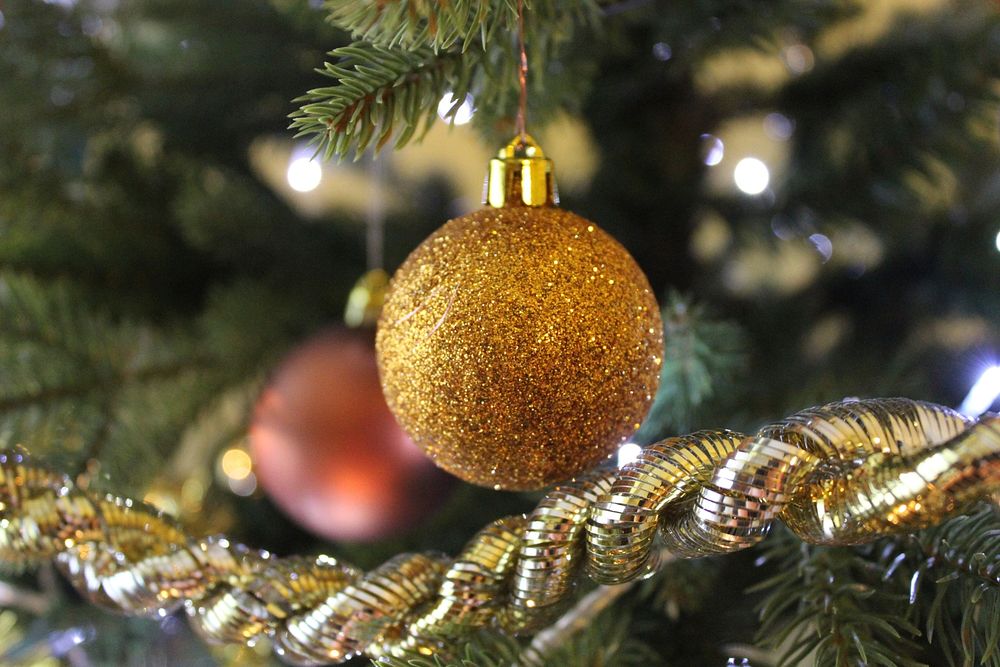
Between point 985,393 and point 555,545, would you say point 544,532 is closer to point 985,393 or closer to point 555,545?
point 555,545

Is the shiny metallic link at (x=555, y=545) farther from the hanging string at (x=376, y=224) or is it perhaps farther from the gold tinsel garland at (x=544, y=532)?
the hanging string at (x=376, y=224)

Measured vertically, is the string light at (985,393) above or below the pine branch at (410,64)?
below

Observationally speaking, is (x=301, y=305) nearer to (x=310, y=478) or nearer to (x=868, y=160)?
(x=310, y=478)

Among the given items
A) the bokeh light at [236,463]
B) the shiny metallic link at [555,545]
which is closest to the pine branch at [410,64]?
the shiny metallic link at [555,545]

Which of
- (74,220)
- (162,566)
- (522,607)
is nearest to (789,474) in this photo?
(522,607)

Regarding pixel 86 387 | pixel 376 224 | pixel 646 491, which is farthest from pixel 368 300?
pixel 646 491

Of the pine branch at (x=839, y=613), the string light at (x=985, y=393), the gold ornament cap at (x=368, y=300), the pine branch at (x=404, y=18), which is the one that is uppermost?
the pine branch at (x=404, y=18)

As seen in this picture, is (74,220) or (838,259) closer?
(74,220)
